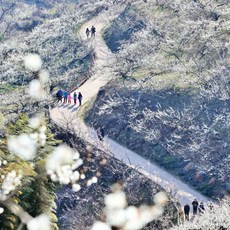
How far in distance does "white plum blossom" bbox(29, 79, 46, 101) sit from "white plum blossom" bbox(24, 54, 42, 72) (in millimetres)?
4076

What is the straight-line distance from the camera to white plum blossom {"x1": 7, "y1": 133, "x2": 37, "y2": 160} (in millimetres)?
21625

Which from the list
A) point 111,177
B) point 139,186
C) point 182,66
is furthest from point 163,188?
point 182,66

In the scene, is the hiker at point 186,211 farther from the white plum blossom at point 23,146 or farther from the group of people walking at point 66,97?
the group of people walking at point 66,97

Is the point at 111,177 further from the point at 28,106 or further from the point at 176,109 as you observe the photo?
the point at 28,106

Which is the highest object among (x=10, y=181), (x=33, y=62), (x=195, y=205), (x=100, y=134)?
(x=10, y=181)

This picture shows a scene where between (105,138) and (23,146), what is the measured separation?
19064 mm

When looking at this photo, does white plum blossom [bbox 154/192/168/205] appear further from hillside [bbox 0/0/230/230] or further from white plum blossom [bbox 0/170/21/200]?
white plum blossom [bbox 0/170/21/200]

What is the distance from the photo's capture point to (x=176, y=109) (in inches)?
1622

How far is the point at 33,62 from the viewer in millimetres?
62125

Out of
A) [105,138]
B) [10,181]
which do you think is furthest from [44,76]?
[10,181]

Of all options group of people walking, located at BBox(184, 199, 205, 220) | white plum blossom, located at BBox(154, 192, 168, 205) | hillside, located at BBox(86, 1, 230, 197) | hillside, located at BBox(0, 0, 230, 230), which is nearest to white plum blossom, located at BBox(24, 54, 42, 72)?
hillside, located at BBox(0, 0, 230, 230)

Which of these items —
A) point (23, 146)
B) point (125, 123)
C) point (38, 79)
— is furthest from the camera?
point (38, 79)

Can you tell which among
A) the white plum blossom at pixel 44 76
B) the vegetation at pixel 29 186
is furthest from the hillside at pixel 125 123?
the white plum blossom at pixel 44 76

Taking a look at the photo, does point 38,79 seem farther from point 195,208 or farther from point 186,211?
point 186,211
